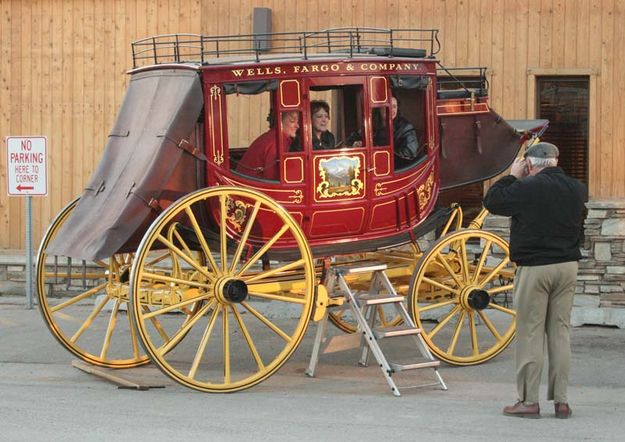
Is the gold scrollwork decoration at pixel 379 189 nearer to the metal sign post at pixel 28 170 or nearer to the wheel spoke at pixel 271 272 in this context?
the wheel spoke at pixel 271 272

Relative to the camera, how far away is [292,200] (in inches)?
432

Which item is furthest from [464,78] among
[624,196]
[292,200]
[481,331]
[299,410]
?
[299,410]

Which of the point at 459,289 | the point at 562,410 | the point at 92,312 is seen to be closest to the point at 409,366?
the point at 562,410

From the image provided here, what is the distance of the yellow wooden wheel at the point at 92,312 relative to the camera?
11188 millimetres

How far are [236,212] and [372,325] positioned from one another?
1665 mm

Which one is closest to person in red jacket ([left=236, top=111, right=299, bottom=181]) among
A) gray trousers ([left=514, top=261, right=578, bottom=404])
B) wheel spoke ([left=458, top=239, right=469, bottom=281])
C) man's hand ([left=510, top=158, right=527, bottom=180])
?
wheel spoke ([left=458, top=239, right=469, bottom=281])

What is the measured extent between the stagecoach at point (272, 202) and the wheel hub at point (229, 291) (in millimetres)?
11

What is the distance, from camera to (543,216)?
9250 mm

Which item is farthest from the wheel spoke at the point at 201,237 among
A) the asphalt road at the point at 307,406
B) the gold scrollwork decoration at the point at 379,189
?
the gold scrollwork decoration at the point at 379,189

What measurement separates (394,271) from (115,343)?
9.27 feet

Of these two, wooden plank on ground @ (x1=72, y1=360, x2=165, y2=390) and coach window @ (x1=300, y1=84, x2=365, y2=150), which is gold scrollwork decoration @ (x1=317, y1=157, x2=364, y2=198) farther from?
wooden plank on ground @ (x1=72, y1=360, x2=165, y2=390)

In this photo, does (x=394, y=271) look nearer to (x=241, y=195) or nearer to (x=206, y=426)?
(x=241, y=195)

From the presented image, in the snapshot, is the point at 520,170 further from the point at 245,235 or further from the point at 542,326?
the point at 245,235

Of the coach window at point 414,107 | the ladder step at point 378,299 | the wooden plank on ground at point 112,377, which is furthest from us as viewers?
the coach window at point 414,107
